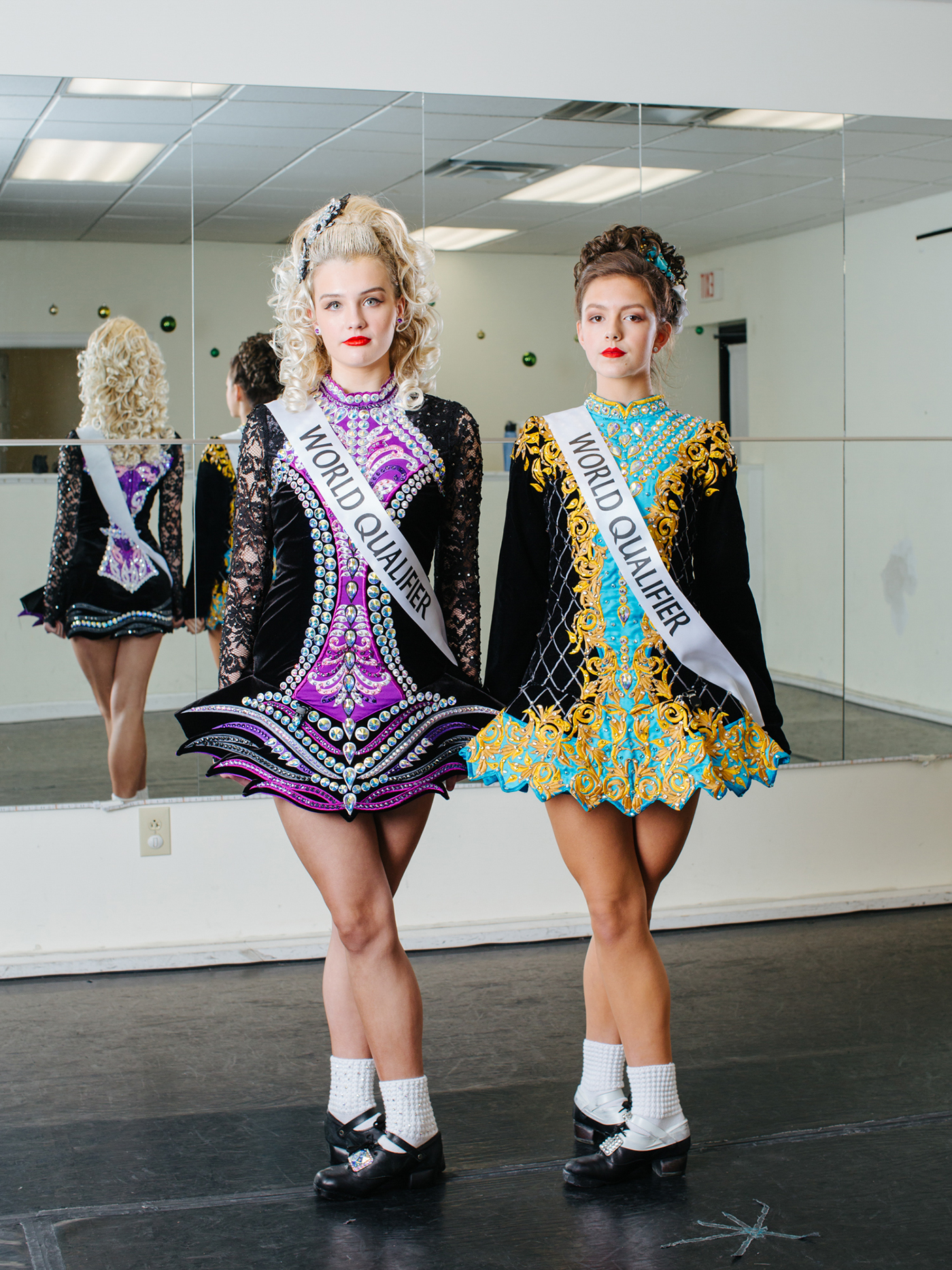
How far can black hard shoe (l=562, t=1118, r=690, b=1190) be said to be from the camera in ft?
6.53

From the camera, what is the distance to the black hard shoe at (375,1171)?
77.0 inches

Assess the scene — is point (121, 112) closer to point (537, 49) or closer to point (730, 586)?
point (537, 49)

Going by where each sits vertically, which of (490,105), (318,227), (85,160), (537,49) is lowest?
(318,227)

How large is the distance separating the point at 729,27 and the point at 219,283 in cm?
150

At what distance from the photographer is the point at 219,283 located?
9.80ft

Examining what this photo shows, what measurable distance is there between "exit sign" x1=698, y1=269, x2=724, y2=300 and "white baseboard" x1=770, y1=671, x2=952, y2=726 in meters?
1.04

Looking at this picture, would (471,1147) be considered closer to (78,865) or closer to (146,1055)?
(146,1055)

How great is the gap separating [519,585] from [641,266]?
539mm

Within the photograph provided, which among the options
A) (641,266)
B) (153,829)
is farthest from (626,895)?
(153,829)

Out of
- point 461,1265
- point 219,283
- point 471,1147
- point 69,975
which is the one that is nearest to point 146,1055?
point 69,975

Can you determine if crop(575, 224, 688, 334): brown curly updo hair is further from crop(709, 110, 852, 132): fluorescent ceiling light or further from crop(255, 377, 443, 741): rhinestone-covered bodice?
crop(709, 110, 852, 132): fluorescent ceiling light

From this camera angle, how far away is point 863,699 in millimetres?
3523

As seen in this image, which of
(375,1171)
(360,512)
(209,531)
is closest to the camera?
(360,512)

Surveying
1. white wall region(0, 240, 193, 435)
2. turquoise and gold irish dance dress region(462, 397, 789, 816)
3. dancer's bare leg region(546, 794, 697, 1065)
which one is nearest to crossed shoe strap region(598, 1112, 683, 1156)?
dancer's bare leg region(546, 794, 697, 1065)
